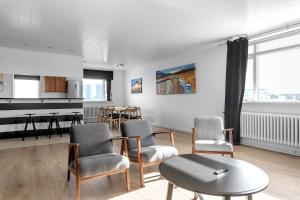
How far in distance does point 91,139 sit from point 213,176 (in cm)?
162

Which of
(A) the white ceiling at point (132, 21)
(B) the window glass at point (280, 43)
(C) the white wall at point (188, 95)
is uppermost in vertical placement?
(A) the white ceiling at point (132, 21)

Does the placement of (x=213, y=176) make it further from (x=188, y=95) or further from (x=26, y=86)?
(x=26, y=86)

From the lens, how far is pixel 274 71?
13.6 ft

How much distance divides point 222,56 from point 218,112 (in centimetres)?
146

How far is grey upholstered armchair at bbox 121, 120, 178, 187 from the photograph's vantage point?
259 centimetres

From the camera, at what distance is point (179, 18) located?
3.47 m

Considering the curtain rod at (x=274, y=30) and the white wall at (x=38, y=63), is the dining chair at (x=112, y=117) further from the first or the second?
the curtain rod at (x=274, y=30)

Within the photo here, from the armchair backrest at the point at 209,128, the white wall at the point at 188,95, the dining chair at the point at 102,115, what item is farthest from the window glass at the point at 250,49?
the dining chair at the point at 102,115

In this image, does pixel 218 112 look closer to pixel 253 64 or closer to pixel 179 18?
pixel 253 64

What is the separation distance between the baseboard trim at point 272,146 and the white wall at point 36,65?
17.7ft

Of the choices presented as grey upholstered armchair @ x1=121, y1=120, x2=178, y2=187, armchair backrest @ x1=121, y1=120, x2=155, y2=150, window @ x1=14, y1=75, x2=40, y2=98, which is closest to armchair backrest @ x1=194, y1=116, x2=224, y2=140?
grey upholstered armchair @ x1=121, y1=120, x2=178, y2=187

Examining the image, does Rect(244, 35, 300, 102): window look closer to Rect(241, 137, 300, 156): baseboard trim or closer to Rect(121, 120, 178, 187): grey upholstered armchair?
Rect(241, 137, 300, 156): baseboard trim

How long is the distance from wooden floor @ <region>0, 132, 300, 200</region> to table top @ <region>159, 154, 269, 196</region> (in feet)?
1.83

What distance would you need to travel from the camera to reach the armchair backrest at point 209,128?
11.1 feet
